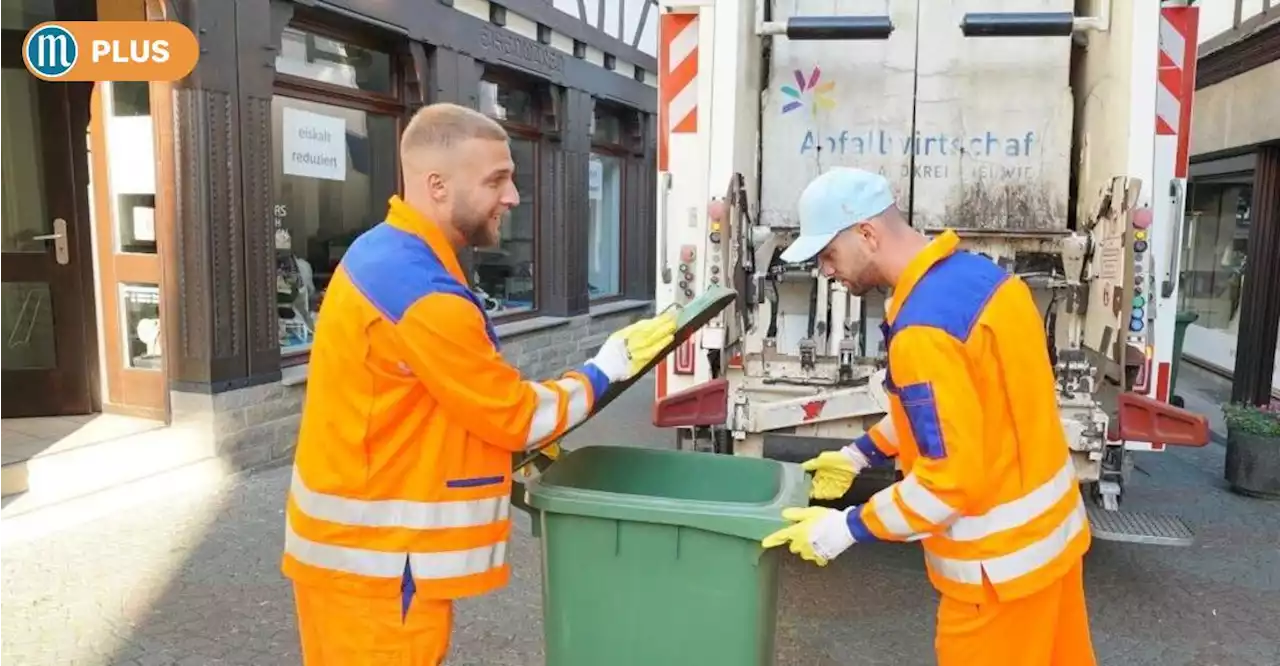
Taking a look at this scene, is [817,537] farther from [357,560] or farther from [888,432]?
[357,560]

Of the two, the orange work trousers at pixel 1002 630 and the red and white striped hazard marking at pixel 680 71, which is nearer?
the orange work trousers at pixel 1002 630

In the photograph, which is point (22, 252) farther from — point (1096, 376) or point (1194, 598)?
point (1194, 598)

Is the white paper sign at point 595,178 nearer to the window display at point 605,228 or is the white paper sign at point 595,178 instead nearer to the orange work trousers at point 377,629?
the window display at point 605,228

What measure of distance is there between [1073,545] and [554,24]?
7488 millimetres

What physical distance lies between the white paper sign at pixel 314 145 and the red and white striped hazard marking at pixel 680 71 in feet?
9.25

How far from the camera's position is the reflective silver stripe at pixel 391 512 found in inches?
74.8

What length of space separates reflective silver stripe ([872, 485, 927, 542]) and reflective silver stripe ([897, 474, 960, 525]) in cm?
3

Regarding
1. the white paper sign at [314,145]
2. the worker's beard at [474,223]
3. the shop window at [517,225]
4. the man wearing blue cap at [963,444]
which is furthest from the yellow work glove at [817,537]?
the shop window at [517,225]

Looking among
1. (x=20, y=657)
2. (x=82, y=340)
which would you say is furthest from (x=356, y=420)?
(x=82, y=340)

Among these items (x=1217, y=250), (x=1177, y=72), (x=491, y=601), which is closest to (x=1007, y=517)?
(x=491, y=601)

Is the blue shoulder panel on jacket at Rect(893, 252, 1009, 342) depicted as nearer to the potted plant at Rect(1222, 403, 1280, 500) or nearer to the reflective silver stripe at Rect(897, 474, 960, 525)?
the reflective silver stripe at Rect(897, 474, 960, 525)

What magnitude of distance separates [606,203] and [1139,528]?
25.2ft

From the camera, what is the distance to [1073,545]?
2.05 meters

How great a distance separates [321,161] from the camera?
622 centimetres
